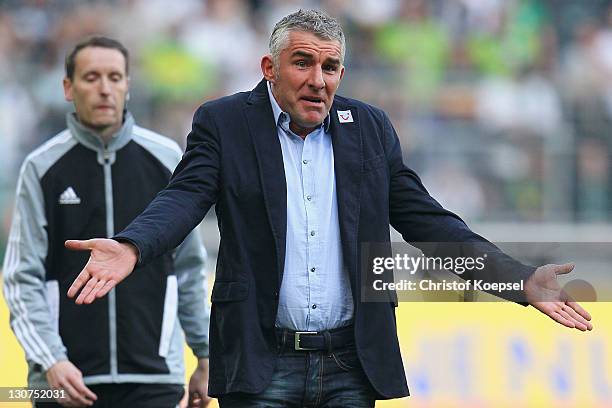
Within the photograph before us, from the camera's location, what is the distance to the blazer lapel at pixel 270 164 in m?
4.05

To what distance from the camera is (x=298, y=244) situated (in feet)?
13.5

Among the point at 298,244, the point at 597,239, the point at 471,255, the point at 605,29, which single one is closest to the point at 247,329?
the point at 298,244

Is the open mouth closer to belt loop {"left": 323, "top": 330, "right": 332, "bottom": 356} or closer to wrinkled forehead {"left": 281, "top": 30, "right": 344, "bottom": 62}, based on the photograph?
wrinkled forehead {"left": 281, "top": 30, "right": 344, "bottom": 62}

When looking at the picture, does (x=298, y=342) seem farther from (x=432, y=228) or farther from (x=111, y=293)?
(x=111, y=293)

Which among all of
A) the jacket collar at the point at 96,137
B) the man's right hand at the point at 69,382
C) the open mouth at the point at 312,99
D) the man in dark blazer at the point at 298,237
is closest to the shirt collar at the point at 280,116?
the man in dark blazer at the point at 298,237

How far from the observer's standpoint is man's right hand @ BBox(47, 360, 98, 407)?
511 centimetres

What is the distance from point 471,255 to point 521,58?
9115 millimetres

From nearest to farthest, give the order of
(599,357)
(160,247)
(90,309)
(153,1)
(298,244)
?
(160,247) → (298,244) → (90,309) → (599,357) → (153,1)

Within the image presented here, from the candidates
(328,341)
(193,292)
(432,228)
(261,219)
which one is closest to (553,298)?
(432,228)

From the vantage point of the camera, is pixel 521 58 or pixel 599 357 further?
pixel 521 58

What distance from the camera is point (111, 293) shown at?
17.3 feet

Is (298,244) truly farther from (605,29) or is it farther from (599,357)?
(605,29)

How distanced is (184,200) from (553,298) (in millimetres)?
1218

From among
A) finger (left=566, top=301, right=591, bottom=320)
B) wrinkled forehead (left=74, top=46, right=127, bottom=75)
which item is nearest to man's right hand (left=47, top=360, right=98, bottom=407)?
wrinkled forehead (left=74, top=46, right=127, bottom=75)
